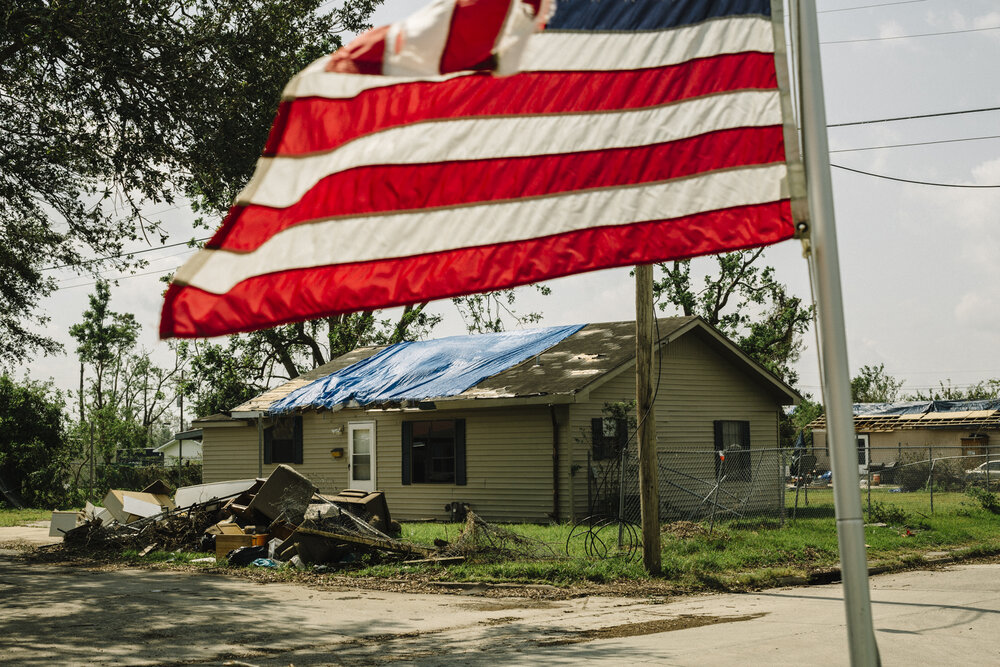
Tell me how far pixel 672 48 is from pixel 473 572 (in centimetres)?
1189

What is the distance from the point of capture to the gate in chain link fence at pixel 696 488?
852 inches

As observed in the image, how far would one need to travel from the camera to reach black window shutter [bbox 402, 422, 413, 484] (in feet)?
83.8

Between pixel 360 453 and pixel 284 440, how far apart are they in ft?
10.0

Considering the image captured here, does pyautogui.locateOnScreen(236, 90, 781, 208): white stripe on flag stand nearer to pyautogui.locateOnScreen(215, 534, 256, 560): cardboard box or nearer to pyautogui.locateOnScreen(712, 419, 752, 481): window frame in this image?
pyautogui.locateOnScreen(215, 534, 256, 560): cardboard box

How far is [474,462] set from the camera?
963 inches

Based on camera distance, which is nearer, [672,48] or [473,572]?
[672,48]

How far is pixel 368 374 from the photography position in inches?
1091

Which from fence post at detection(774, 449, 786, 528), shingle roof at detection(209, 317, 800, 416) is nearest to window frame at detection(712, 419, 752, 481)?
shingle roof at detection(209, 317, 800, 416)

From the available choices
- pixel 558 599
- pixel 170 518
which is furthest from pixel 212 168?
pixel 170 518

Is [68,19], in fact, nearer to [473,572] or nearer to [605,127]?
[473,572]

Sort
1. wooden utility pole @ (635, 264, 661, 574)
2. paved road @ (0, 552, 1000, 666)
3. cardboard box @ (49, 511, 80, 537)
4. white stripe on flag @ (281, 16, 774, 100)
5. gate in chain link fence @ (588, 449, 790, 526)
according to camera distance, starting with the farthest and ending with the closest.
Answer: cardboard box @ (49, 511, 80, 537) → gate in chain link fence @ (588, 449, 790, 526) → wooden utility pole @ (635, 264, 661, 574) → paved road @ (0, 552, 1000, 666) → white stripe on flag @ (281, 16, 774, 100)

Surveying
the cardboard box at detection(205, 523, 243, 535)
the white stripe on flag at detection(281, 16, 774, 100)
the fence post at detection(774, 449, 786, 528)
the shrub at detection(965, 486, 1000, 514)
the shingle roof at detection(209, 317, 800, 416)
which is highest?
the shingle roof at detection(209, 317, 800, 416)

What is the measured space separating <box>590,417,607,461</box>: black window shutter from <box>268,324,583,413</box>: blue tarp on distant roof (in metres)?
3.02

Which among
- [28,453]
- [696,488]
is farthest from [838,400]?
[28,453]
